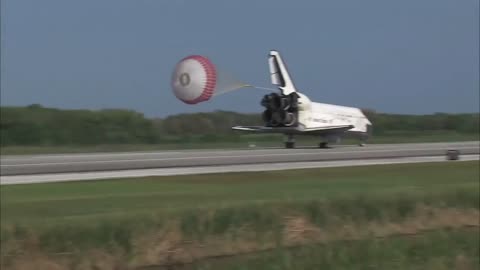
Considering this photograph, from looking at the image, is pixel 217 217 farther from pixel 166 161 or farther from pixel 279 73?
pixel 279 73

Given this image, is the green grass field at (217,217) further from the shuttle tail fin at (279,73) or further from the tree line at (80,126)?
the tree line at (80,126)

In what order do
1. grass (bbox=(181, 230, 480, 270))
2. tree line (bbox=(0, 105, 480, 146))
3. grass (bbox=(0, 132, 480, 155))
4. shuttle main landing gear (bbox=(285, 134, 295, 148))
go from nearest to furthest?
grass (bbox=(181, 230, 480, 270)) < shuttle main landing gear (bbox=(285, 134, 295, 148)) < grass (bbox=(0, 132, 480, 155)) < tree line (bbox=(0, 105, 480, 146))

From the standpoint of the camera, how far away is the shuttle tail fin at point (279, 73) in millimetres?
50562

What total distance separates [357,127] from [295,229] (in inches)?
1331

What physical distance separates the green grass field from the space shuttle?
66.0ft

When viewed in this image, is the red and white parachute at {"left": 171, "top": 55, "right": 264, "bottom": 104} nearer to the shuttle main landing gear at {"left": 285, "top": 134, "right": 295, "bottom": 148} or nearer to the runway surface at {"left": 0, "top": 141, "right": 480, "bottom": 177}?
the runway surface at {"left": 0, "top": 141, "right": 480, "bottom": 177}

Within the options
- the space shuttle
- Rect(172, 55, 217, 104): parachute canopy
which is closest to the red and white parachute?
Rect(172, 55, 217, 104): parachute canopy

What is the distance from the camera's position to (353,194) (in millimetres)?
23375

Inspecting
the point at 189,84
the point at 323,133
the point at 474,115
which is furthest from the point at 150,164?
the point at 474,115

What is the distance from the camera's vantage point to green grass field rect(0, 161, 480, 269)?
17.0 m

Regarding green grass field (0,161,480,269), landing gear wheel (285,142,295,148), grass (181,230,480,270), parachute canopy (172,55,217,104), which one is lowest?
grass (181,230,480,270)

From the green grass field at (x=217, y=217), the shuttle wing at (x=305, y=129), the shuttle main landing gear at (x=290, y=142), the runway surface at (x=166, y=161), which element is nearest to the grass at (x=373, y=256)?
the green grass field at (x=217, y=217)

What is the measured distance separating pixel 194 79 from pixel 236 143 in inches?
1045

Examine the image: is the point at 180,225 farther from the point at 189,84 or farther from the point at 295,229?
the point at 189,84
